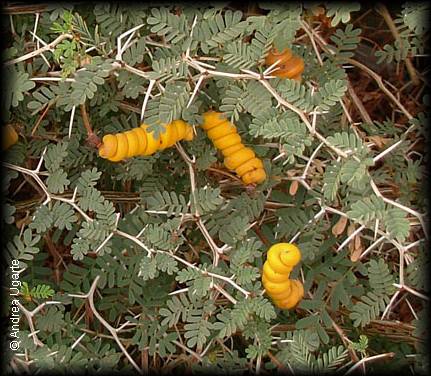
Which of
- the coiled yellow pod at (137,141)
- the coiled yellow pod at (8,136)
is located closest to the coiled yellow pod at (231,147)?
the coiled yellow pod at (137,141)

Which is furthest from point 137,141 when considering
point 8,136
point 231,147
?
point 8,136

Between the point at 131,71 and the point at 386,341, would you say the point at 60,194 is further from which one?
the point at 386,341
